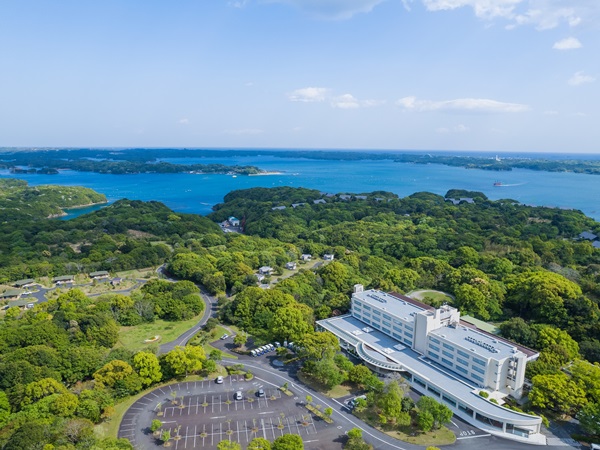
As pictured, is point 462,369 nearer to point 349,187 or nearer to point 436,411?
point 436,411

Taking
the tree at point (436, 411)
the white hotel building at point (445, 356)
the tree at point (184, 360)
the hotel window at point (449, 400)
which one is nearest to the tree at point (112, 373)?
the tree at point (184, 360)

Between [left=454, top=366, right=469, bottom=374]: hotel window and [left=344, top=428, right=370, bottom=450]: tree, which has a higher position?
[left=454, top=366, right=469, bottom=374]: hotel window

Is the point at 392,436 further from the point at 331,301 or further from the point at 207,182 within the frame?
the point at 207,182

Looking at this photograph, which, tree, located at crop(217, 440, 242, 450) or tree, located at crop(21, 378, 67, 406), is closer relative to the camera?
tree, located at crop(217, 440, 242, 450)

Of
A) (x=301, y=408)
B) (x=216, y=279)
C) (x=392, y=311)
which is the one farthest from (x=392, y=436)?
(x=216, y=279)

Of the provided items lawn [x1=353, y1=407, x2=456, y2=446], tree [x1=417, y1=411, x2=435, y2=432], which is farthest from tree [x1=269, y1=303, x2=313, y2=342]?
tree [x1=417, y1=411, x2=435, y2=432]

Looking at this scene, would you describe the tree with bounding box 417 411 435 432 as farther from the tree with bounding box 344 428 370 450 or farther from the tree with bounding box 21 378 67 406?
the tree with bounding box 21 378 67 406
